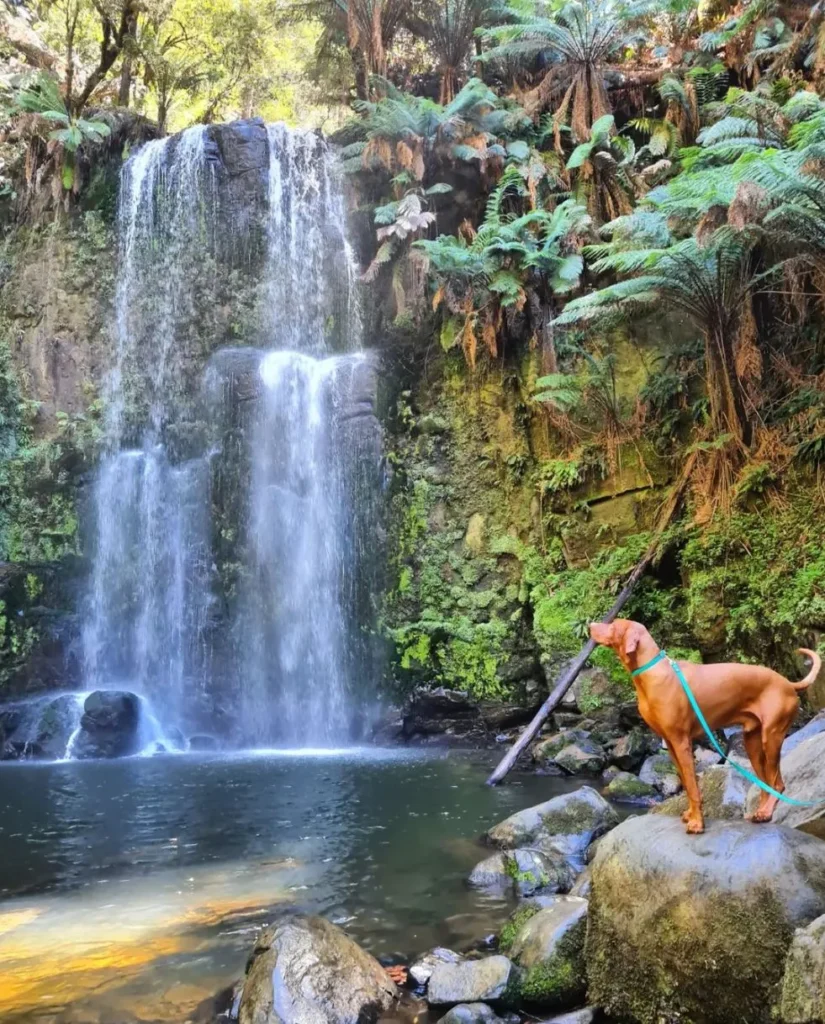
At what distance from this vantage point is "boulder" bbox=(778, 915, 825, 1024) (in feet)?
8.20

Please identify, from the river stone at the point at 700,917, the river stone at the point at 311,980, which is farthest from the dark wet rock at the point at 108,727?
the river stone at the point at 700,917

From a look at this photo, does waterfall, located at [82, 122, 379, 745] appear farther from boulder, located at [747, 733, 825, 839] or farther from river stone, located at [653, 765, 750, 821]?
boulder, located at [747, 733, 825, 839]

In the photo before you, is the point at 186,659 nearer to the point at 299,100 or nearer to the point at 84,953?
the point at 84,953

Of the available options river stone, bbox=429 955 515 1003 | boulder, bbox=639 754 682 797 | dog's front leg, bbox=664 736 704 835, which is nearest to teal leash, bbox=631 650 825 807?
dog's front leg, bbox=664 736 704 835

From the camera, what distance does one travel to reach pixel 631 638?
3506 mm

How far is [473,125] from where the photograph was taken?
1416cm

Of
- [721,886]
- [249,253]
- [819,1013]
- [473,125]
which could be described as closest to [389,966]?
[721,886]

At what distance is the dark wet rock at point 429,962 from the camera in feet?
12.9

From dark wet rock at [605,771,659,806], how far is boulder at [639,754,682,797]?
9cm

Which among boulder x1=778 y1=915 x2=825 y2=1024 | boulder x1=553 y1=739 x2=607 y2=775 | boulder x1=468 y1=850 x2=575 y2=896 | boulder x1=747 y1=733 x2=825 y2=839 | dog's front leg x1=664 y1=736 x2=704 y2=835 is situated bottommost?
boulder x1=553 y1=739 x2=607 y2=775

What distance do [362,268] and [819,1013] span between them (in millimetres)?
15390

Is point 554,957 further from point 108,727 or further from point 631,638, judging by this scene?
point 108,727

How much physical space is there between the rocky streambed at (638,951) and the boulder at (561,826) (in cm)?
137

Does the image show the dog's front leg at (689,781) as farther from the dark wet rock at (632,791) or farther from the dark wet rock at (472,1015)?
the dark wet rock at (632,791)
